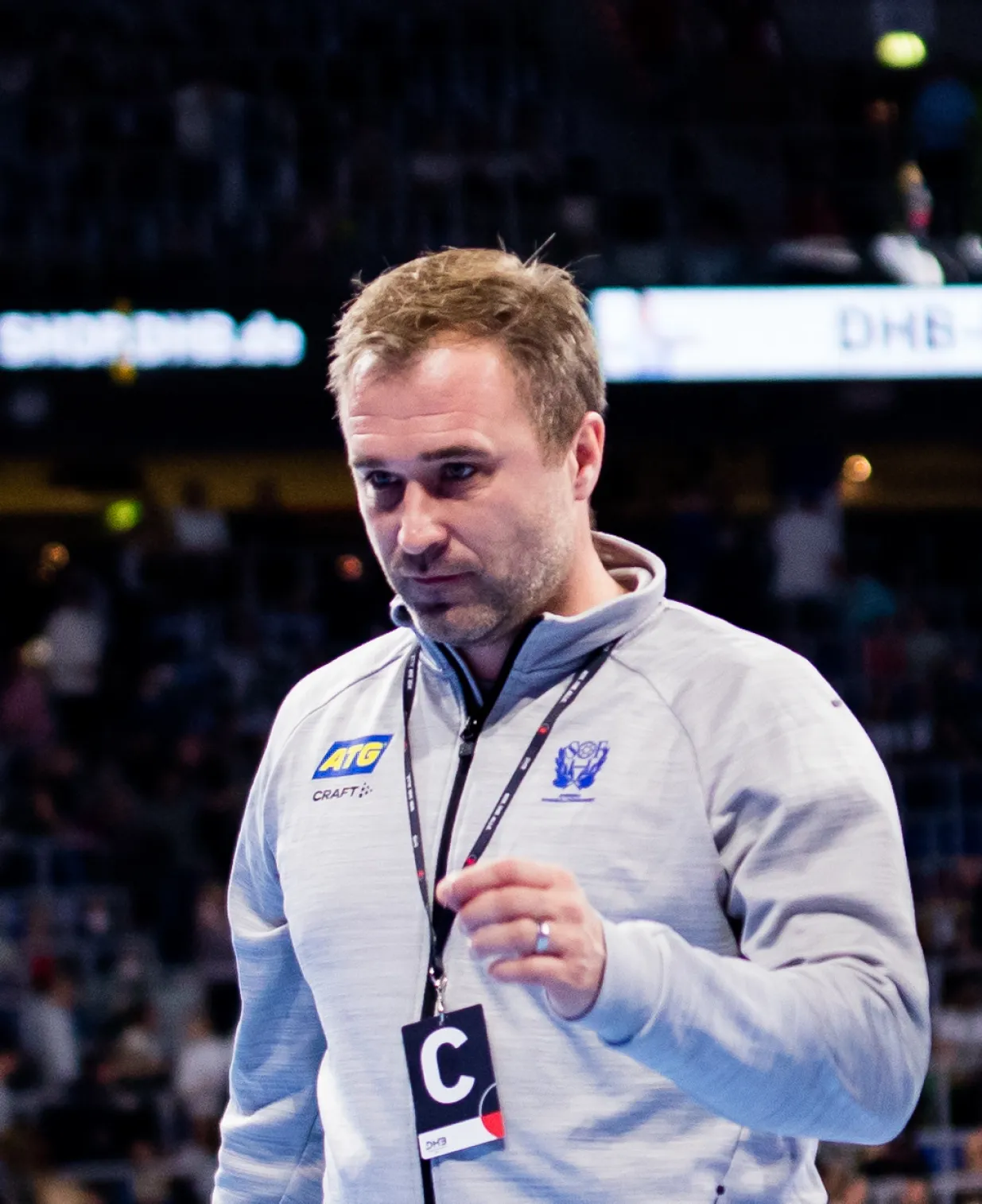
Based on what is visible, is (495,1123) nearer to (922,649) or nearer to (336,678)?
(336,678)

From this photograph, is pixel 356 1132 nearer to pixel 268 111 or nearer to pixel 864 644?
pixel 864 644

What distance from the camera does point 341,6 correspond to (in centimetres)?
1170

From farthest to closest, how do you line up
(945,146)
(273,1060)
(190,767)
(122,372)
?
(945,146), (122,372), (190,767), (273,1060)

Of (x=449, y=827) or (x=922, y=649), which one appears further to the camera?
(x=922, y=649)

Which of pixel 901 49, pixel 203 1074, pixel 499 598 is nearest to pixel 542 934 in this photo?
pixel 499 598

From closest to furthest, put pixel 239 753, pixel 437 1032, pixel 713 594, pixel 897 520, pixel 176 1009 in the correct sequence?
pixel 437 1032
pixel 176 1009
pixel 239 753
pixel 713 594
pixel 897 520

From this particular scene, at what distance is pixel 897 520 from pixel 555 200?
16.3ft

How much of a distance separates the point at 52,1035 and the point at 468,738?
18.1 ft

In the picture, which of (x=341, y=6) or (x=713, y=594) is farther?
(x=341, y=6)

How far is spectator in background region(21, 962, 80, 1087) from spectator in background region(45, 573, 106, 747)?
2316 millimetres

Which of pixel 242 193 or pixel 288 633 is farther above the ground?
pixel 242 193

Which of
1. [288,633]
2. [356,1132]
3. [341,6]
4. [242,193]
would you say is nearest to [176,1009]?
[288,633]

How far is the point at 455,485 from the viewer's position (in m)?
1.78

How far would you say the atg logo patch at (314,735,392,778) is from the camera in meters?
1.95
